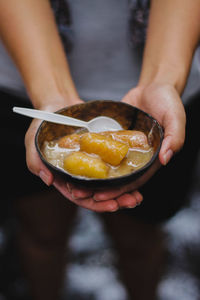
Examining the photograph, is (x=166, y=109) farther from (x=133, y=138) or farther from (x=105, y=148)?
(x=105, y=148)

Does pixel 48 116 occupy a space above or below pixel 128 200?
above

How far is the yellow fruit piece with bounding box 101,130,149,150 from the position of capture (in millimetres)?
1224

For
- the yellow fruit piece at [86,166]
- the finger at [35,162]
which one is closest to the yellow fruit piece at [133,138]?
the yellow fruit piece at [86,166]

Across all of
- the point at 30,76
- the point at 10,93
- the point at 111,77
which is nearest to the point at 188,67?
the point at 111,77

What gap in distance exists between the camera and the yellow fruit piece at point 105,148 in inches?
44.5

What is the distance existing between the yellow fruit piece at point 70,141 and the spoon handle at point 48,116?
0.06m

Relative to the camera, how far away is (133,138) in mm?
1230

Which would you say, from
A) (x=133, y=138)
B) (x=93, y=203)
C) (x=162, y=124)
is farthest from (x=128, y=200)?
(x=162, y=124)

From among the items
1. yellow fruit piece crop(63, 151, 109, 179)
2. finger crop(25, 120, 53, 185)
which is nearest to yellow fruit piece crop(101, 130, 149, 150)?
yellow fruit piece crop(63, 151, 109, 179)

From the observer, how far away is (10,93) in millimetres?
1599

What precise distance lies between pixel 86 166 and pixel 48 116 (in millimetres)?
320

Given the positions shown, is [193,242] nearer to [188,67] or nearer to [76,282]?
[76,282]

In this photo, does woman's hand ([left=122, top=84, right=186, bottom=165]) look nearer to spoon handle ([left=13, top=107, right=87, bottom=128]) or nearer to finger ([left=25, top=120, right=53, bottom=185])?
spoon handle ([left=13, top=107, right=87, bottom=128])

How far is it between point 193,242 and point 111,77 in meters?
1.32
